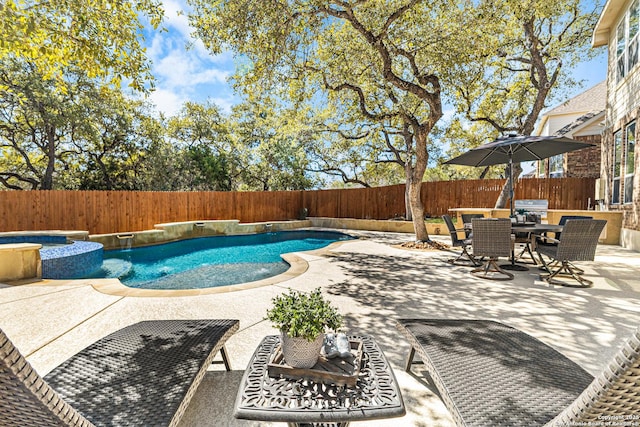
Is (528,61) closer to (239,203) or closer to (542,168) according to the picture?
(542,168)

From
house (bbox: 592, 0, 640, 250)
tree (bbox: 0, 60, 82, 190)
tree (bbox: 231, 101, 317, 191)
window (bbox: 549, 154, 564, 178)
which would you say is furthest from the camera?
tree (bbox: 231, 101, 317, 191)

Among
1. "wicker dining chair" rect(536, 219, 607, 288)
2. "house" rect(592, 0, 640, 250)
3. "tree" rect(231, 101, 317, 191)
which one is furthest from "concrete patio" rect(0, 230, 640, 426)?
"tree" rect(231, 101, 317, 191)

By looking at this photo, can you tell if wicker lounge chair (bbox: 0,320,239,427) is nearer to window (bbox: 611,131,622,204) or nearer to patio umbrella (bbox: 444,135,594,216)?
patio umbrella (bbox: 444,135,594,216)

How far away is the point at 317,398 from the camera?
1213 millimetres

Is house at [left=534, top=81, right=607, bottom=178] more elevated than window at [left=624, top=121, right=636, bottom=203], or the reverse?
house at [left=534, top=81, right=607, bottom=178]

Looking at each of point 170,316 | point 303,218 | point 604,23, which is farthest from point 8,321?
point 604,23

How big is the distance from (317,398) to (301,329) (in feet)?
0.92

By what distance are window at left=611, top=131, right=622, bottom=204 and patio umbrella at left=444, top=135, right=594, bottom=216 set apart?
11.7ft

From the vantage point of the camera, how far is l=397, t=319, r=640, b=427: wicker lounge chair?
762mm

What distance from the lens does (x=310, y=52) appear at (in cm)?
656

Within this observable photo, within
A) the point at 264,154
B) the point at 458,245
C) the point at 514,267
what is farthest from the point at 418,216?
the point at 264,154

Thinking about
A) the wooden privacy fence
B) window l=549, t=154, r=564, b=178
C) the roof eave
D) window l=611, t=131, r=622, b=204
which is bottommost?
the wooden privacy fence

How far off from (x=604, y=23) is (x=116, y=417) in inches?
486

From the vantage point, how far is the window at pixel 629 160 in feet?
22.3
